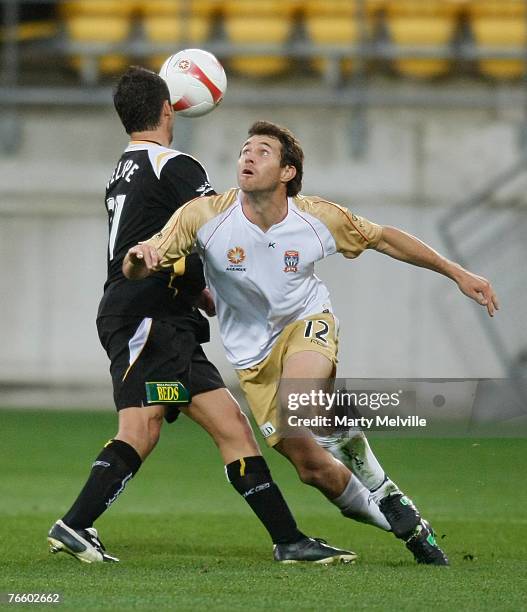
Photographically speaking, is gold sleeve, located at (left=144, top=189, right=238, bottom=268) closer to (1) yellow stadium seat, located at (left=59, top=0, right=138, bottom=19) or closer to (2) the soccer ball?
(2) the soccer ball

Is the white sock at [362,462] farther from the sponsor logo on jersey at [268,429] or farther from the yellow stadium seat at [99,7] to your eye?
the yellow stadium seat at [99,7]

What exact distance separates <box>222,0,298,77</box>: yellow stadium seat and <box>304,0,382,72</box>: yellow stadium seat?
Result: 8.8 inches

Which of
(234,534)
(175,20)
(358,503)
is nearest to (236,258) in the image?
(358,503)

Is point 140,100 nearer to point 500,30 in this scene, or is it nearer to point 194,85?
point 194,85

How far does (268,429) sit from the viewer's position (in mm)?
5344

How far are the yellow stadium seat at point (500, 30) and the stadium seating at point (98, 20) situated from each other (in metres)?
4.02

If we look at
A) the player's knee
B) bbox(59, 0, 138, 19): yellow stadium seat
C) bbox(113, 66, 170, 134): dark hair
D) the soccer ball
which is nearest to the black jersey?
bbox(113, 66, 170, 134): dark hair

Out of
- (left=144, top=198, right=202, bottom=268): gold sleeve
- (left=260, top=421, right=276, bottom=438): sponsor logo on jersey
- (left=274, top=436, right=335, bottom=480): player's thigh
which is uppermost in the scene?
(left=144, top=198, right=202, bottom=268): gold sleeve

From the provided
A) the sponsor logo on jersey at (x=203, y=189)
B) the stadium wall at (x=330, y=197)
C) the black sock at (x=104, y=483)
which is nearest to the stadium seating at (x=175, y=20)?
the stadium wall at (x=330, y=197)

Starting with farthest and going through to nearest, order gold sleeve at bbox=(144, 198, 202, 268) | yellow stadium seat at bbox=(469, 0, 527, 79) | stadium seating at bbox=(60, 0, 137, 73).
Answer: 1. stadium seating at bbox=(60, 0, 137, 73)
2. yellow stadium seat at bbox=(469, 0, 527, 79)
3. gold sleeve at bbox=(144, 198, 202, 268)

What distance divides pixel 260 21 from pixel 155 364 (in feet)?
35.4

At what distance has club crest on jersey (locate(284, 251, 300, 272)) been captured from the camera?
535cm

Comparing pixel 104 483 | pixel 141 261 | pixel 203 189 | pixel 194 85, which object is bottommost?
pixel 104 483

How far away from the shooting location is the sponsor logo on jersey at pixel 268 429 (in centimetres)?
533
